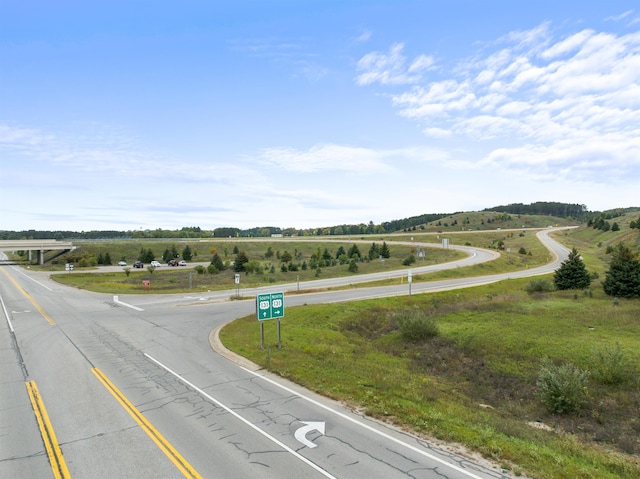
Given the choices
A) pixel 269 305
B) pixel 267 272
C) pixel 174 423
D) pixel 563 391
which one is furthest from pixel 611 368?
pixel 267 272

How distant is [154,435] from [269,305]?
8.48 meters

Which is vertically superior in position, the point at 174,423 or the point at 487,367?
the point at 174,423

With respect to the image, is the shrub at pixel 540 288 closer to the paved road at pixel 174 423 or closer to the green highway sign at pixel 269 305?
the green highway sign at pixel 269 305

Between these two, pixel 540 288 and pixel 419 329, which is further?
pixel 540 288

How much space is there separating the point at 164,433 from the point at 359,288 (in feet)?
108

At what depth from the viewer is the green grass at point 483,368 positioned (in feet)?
32.8

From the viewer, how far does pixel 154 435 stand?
32.0ft

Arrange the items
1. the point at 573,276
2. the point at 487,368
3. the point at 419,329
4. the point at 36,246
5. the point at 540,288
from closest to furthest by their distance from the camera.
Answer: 1. the point at 487,368
2. the point at 419,329
3. the point at 573,276
4. the point at 540,288
5. the point at 36,246

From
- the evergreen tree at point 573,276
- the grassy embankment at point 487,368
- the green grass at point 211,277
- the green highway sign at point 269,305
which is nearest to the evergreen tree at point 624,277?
the grassy embankment at point 487,368

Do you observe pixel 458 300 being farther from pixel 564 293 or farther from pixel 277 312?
pixel 277 312

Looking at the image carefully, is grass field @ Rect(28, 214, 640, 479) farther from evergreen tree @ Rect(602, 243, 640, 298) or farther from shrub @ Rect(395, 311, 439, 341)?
evergreen tree @ Rect(602, 243, 640, 298)

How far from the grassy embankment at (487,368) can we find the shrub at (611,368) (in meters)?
0.21

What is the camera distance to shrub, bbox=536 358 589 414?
14.0 m

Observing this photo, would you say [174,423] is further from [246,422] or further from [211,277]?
[211,277]
